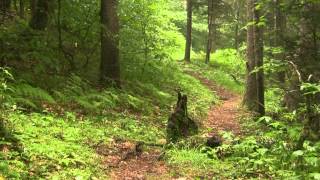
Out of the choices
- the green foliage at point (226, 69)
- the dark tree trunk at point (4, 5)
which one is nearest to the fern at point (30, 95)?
the dark tree trunk at point (4, 5)

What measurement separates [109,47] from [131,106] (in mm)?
1984

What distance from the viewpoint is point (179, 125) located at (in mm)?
10141

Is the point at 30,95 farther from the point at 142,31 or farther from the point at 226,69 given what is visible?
the point at 226,69

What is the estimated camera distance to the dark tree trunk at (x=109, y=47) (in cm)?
1291

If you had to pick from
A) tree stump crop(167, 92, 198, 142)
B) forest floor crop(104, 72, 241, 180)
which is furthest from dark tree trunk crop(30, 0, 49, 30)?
forest floor crop(104, 72, 241, 180)

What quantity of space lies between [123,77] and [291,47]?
19.0 feet

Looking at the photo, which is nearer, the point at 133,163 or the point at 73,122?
the point at 133,163

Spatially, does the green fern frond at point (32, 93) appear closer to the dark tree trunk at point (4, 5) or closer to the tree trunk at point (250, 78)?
the dark tree trunk at point (4, 5)

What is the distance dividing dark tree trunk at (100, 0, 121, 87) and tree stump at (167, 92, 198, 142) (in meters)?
3.08

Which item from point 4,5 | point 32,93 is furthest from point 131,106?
point 4,5

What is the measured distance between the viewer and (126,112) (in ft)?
38.4

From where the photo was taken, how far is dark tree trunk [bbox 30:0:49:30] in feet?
42.2

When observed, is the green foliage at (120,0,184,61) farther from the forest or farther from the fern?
the fern

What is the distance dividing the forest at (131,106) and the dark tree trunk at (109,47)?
0.10 feet
